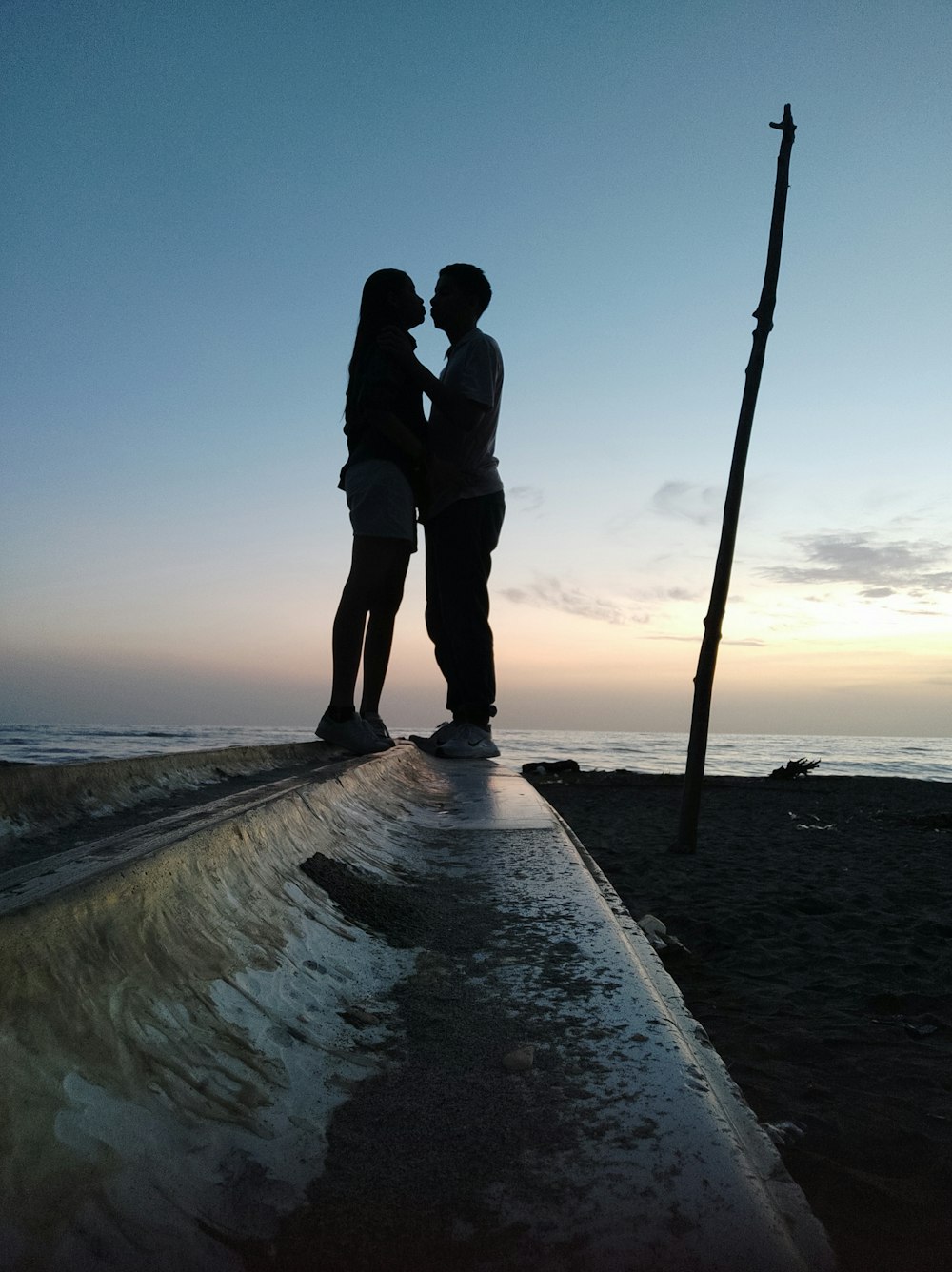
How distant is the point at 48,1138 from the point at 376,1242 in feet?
0.54

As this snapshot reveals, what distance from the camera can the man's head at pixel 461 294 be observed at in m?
3.47

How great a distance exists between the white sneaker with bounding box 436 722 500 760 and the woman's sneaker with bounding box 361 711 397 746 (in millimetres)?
346

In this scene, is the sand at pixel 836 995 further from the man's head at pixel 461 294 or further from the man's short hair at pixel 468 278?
the man's short hair at pixel 468 278

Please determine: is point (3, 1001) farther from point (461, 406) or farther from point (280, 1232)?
point (461, 406)

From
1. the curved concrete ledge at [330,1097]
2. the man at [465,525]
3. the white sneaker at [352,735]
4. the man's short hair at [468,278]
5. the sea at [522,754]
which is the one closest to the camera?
the curved concrete ledge at [330,1097]

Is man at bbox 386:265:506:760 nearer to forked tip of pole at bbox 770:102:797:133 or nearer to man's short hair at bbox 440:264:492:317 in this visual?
man's short hair at bbox 440:264:492:317

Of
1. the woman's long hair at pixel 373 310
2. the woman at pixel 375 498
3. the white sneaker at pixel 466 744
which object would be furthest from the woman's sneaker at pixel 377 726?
the woman's long hair at pixel 373 310

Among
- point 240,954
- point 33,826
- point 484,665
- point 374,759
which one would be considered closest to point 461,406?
point 484,665

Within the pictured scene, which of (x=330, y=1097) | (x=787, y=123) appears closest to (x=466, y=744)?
(x=330, y=1097)

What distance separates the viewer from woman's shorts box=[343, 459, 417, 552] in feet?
9.70

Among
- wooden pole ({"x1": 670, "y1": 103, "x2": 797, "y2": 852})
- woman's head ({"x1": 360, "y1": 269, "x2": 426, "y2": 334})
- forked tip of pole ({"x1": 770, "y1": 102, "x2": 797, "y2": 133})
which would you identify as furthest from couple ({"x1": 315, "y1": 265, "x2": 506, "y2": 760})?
forked tip of pole ({"x1": 770, "y1": 102, "x2": 797, "y2": 133})

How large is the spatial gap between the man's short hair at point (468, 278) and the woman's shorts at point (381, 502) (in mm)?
957

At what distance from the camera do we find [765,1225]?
15.8 inches

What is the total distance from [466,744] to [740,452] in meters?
2.08
